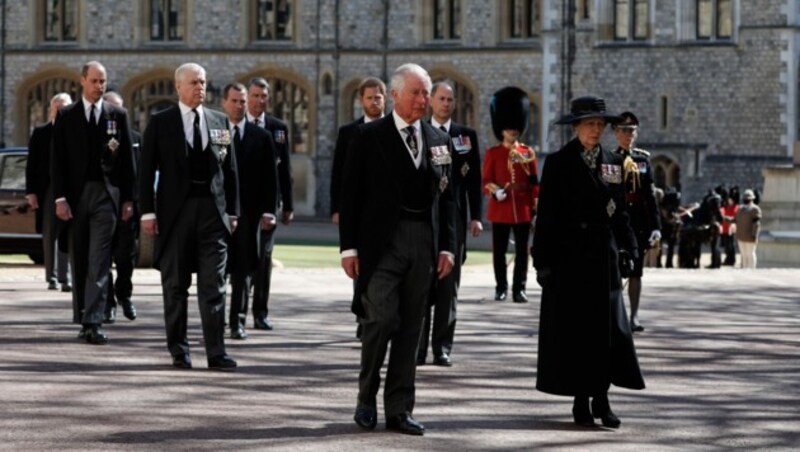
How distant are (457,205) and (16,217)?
11.0 metres

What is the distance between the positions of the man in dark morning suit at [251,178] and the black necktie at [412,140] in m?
3.93

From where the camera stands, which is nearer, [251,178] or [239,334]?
[251,178]

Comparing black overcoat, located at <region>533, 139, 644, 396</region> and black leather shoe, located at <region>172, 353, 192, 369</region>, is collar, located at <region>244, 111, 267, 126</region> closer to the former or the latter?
black leather shoe, located at <region>172, 353, 192, 369</region>

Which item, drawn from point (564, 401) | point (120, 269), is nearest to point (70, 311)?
point (120, 269)

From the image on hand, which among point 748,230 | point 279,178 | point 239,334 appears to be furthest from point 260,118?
point 748,230

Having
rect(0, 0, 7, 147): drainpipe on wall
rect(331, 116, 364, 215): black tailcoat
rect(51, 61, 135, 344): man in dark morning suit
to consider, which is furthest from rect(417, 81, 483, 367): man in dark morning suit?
rect(0, 0, 7, 147): drainpipe on wall

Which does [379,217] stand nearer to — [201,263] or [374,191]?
[374,191]

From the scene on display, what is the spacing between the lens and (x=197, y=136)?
12125 mm

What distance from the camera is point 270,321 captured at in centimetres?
1576

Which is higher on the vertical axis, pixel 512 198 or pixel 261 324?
pixel 512 198

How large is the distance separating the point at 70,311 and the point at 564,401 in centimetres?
627

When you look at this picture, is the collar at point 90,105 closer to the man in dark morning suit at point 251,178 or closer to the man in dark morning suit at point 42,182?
the man in dark morning suit at point 42,182

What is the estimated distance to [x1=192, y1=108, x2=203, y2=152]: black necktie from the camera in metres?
12.1

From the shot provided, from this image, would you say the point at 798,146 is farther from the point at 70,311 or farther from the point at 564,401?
the point at 564,401
